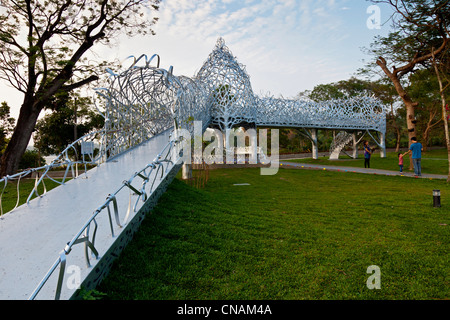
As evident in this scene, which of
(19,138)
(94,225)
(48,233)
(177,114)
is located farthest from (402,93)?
(19,138)

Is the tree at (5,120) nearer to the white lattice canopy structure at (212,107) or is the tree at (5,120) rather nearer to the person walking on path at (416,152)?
the white lattice canopy structure at (212,107)

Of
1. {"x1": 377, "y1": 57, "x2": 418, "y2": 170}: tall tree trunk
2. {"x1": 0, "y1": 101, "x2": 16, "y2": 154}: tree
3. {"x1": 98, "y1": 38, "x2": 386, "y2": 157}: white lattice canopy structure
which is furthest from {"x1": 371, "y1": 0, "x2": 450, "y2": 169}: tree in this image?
{"x1": 0, "y1": 101, "x2": 16, "y2": 154}: tree

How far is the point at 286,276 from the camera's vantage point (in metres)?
3.14

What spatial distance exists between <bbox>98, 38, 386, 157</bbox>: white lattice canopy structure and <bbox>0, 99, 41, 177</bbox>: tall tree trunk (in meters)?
6.24

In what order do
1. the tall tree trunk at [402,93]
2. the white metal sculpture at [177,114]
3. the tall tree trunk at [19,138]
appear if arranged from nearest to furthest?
the white metal sculpture at [177,114] → the tall tree trunk at [19,138] → the tall tree trunk at [402,93]

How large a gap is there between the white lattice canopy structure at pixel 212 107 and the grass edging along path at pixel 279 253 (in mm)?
2832

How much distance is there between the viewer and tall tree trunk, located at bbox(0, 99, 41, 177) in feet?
38.2

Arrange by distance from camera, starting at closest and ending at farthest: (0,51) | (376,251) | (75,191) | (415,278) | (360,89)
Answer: (415,278), (376,251), (75,191), (0,51), (360,89)

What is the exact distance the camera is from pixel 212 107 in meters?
18.4

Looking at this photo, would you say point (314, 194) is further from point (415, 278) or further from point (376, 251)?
point (415, 278)

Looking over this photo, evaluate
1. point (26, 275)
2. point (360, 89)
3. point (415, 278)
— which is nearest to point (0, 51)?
point (26, 275)

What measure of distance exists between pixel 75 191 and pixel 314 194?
6997 mm

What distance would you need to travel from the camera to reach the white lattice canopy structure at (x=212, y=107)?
304 inches
